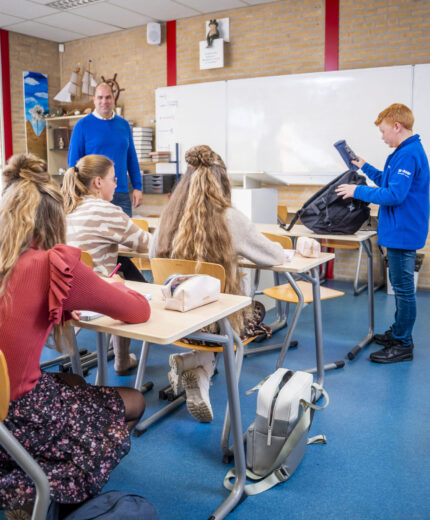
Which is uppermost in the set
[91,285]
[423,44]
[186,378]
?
[423,44]

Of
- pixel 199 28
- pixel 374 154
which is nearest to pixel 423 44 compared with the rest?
pixel 374 154

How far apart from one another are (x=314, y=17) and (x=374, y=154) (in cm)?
153

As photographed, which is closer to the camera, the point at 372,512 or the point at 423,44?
the point at 372,512

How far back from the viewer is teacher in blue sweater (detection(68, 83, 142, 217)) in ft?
12.4

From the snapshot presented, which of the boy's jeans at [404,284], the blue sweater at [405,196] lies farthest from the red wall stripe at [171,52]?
the boy's jeans at [404,284]

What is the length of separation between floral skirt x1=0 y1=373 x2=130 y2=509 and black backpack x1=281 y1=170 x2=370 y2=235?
2.04 meters

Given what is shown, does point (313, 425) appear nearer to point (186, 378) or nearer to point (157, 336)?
point (186, 378)

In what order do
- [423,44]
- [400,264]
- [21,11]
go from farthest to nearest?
[21,11]
[423,44]
[400,264]

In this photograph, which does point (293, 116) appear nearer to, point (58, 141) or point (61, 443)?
point (58, 141)

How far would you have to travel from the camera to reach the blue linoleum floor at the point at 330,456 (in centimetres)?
175

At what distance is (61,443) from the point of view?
132cm

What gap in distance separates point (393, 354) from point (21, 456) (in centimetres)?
245

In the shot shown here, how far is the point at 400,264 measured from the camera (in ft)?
9.92

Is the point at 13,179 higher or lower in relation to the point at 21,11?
lower
